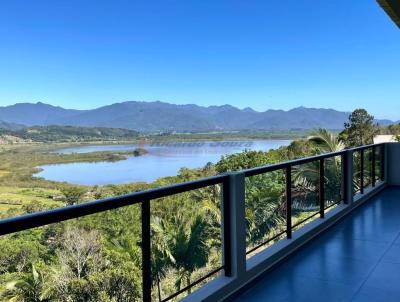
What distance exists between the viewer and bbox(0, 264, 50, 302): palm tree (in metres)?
2.16

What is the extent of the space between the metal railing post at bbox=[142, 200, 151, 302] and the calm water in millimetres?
47208

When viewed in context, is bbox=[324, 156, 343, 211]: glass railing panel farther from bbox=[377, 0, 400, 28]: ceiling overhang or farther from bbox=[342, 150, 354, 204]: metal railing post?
bbox=[377, 0, 400, 28]: ceiling overhang

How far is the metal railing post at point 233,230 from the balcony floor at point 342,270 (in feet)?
0.78

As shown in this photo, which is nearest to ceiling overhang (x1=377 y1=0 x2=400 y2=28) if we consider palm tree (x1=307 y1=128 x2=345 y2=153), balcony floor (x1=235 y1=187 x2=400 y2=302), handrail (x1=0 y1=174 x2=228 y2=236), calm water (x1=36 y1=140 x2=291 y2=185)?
balcony floor (x1=235 y1=187 x2=400 y2=302)

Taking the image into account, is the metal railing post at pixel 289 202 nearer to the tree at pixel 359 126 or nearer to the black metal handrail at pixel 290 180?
the black metal handrail at pixel 290 180

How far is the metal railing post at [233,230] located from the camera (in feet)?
11.0

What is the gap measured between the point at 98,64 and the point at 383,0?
84.6 meters

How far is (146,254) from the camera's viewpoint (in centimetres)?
260

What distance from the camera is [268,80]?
85.8m

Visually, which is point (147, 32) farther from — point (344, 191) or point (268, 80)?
point (344, 191)

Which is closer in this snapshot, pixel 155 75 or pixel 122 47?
pixel 122 47

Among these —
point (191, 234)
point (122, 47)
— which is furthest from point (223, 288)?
point (122, 47)

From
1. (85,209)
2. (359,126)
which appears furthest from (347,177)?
(359,126)

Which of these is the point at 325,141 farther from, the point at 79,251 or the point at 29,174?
the point at 29,174
